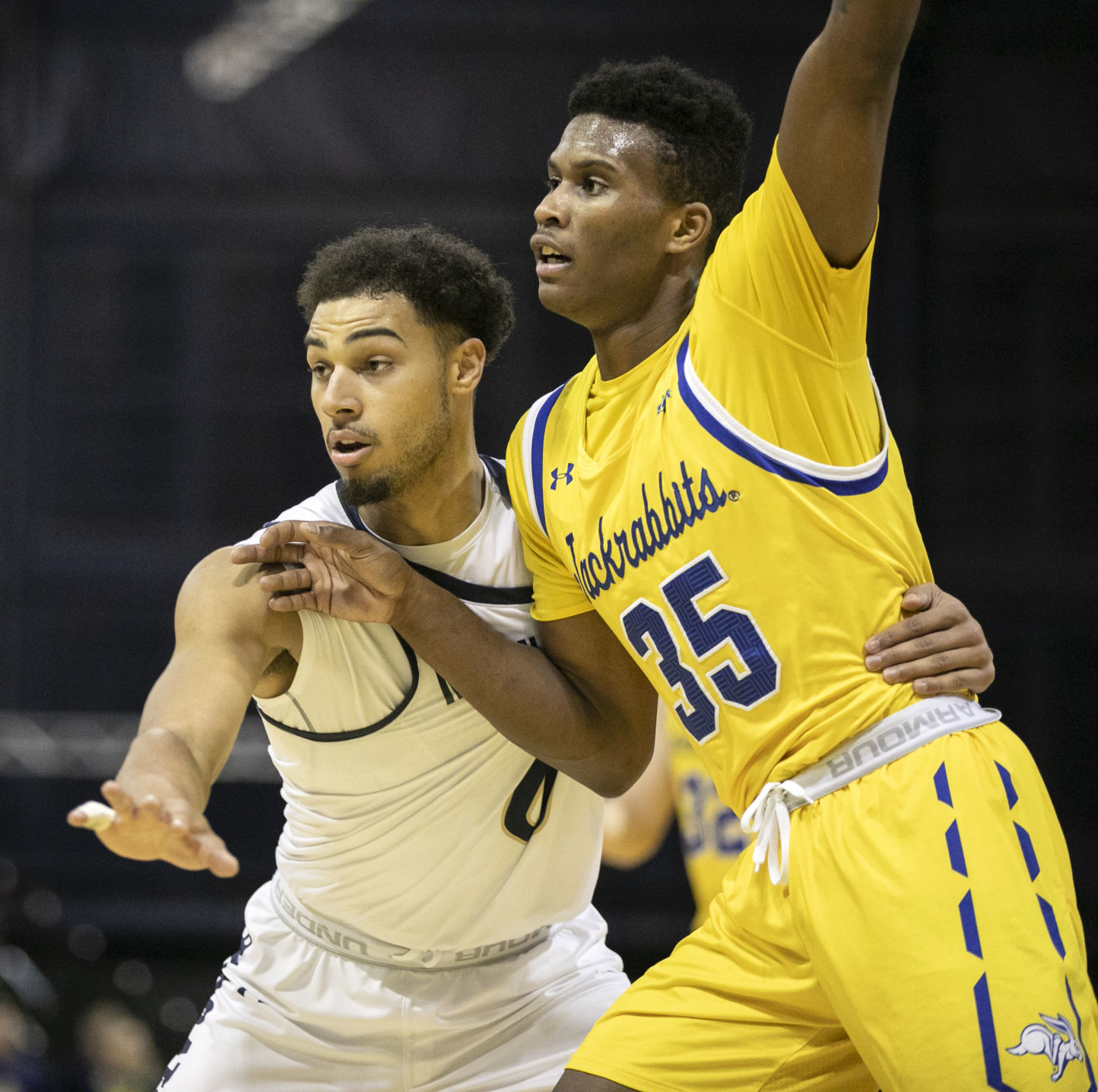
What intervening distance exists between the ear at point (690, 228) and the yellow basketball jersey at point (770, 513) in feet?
0.69

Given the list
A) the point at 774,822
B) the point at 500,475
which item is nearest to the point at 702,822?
the point at 500,475

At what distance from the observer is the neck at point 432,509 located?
2.92m

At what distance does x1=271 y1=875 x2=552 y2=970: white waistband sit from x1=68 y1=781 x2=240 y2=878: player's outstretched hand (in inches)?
44.3

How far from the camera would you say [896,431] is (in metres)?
7.72

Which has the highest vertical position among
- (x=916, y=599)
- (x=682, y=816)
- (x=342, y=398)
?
(x=342, y=398)

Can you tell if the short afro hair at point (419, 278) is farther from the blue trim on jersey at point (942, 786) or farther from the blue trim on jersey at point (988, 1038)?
the blue trim on jersey at point (988, 1038)

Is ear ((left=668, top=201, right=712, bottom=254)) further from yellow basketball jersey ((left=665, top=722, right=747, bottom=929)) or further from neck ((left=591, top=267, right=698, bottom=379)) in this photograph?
yellow basketball jersey ((left=665, top=722, right=747, bottom=929))

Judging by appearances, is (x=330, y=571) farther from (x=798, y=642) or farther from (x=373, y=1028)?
(x=373, y=1028)

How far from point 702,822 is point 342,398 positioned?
8.52 ft

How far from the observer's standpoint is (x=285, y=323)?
8.00m

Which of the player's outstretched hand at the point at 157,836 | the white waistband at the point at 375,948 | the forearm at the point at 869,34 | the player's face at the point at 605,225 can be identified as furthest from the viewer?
the white waistband at the point at 375,948

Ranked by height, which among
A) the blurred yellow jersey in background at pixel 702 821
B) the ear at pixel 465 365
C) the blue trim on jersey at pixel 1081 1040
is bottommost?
the blurred yellow jersey in background at pixel 702 821

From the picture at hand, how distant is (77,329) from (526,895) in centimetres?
623

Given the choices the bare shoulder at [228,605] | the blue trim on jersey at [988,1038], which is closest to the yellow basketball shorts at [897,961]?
the blue trim on jersey at [988,1038]
